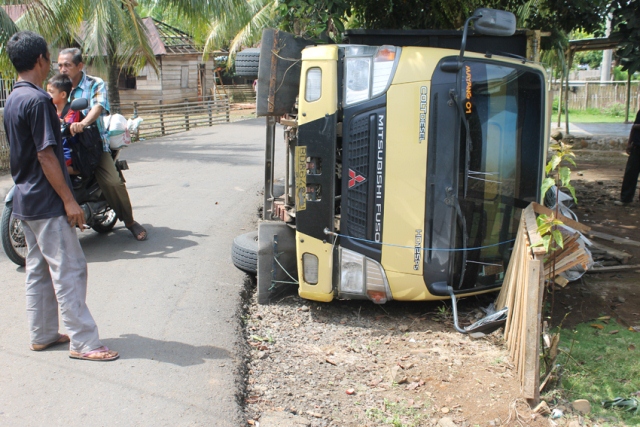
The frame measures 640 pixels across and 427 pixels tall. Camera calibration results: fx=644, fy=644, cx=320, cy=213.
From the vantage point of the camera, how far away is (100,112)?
21.5 ft

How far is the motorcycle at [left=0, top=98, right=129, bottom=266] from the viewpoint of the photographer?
237 inches

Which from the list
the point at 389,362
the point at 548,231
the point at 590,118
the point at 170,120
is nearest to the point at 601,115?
the point at 590,118

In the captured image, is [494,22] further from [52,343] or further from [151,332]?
[52,343]

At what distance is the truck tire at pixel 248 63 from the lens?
6914 mm

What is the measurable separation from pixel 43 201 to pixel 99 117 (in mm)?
2840

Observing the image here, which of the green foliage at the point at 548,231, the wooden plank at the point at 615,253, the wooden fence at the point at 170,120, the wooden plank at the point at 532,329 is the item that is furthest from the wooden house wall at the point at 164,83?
the wooden plank at the point at 532,329

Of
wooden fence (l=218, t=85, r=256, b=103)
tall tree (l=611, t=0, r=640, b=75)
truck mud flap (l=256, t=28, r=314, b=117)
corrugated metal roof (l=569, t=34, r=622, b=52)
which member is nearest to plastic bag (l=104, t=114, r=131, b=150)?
truck mud flap (l=256, t=28, r=314, b=117)

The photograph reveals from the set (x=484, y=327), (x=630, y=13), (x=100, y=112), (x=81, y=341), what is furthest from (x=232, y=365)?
(x=630, y=13)

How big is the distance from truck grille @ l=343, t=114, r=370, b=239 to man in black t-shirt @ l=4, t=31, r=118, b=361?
6.88ft

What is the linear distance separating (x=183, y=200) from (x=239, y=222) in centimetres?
153

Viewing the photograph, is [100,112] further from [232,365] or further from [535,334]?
[535,334]

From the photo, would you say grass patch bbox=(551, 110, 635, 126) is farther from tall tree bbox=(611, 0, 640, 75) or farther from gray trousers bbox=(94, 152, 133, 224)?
gray trousers bbox=(94, 152, 133, 224)

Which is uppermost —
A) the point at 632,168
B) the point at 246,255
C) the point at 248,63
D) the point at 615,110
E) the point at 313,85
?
the point at 248,63

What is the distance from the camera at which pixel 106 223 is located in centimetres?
751
